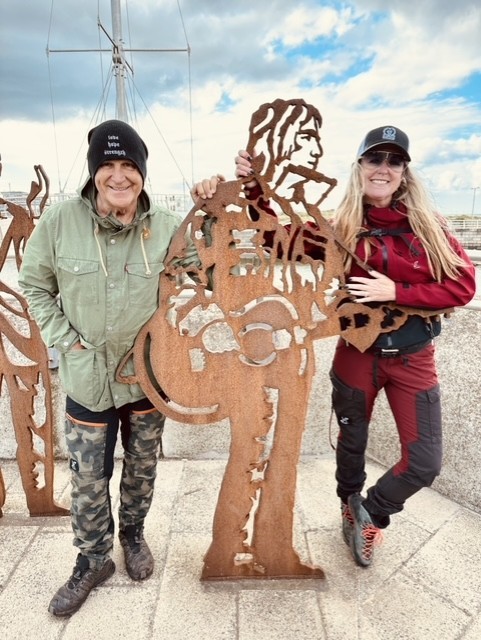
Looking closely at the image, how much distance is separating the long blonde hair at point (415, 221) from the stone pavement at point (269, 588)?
4.95 feet

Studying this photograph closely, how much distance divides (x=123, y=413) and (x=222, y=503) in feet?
2.05

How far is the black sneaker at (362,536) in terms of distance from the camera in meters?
2.30

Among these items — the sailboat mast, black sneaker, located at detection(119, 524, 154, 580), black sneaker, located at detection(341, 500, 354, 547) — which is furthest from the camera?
the sailboat mast

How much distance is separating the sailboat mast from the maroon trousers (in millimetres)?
6892

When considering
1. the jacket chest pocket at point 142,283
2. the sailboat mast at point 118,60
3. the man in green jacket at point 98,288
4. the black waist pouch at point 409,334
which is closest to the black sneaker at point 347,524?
the black waist pouch at point 409,334

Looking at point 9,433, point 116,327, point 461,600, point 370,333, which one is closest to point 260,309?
point 370,333

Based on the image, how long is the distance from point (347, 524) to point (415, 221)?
1.61 meters

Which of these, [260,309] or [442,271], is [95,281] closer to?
[260,309]

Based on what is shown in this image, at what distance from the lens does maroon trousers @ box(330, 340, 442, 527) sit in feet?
6.85

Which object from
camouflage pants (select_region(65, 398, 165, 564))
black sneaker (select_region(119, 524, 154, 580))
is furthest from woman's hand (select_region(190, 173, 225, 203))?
black sneaker (select_region(119, 524, 154, 580))

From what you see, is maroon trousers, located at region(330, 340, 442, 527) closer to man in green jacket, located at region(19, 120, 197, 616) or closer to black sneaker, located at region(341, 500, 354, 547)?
black sneaker, located at region(341, 500, 354, 547)

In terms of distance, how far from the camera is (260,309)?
1.99 m

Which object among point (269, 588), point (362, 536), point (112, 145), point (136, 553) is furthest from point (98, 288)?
point (362, 536)

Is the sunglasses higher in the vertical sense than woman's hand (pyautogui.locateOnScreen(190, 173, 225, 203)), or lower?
higher
